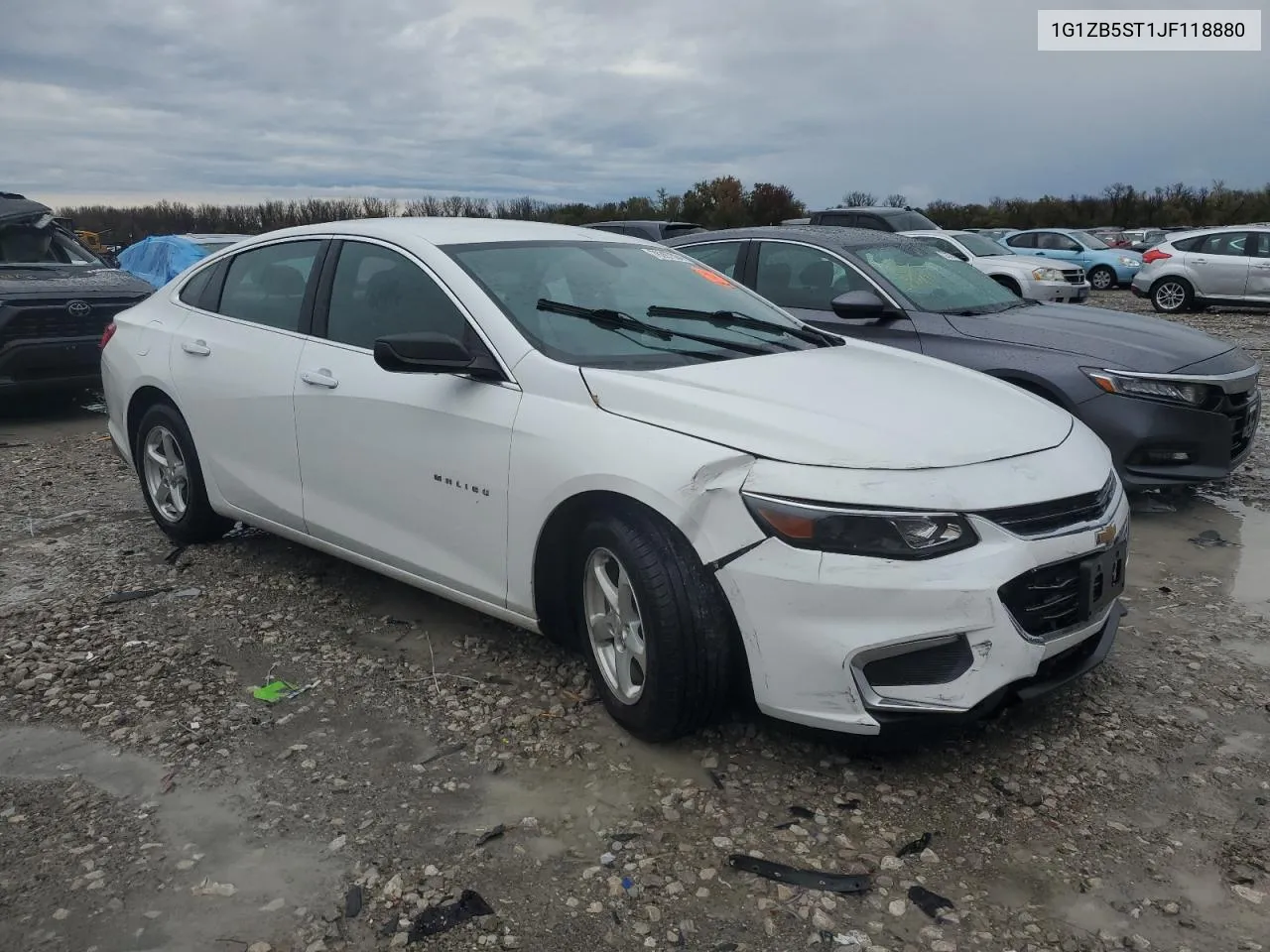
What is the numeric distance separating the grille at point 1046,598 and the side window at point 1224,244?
17.9 m

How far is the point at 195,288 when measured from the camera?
5344 mm

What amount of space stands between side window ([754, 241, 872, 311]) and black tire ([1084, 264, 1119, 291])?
22.1m

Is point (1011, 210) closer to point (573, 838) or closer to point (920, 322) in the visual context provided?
point (920, 322)

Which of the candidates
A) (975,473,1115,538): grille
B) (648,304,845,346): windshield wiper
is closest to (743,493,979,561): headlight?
(975,473,1115,538): grille

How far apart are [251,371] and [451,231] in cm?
106

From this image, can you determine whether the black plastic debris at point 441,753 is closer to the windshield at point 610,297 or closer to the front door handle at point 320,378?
the windshield at point 610,297

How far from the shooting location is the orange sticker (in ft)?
15.3

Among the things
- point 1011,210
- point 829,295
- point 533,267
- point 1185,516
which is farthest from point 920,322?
point 1011,210

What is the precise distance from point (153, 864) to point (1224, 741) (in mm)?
3149

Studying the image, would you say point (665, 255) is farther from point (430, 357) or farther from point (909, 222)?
point (909, 222)

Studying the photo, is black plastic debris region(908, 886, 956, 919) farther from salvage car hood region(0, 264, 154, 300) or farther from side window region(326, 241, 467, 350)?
salvage car hood region(0, 264, 154, 300)

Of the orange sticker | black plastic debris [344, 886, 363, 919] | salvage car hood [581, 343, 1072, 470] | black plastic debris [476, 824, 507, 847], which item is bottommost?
black plastic debris [344, 886, 363, 919]

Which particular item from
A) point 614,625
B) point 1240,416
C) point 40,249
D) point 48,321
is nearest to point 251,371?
point 614,625

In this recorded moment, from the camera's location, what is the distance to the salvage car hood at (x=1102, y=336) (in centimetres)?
595
